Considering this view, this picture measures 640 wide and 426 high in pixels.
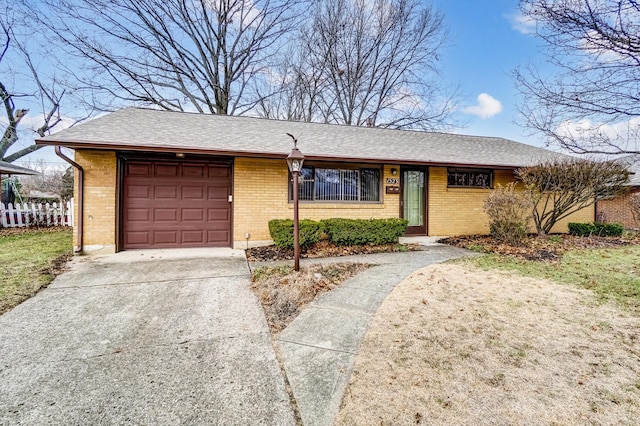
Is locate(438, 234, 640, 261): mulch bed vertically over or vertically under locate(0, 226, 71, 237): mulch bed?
under

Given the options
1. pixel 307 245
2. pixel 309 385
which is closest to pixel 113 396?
pixel 309 385

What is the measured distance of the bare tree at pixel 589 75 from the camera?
11.0 feet

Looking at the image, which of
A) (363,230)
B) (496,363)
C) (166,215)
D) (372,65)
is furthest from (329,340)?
(372,65)

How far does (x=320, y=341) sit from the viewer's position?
2.91 metres

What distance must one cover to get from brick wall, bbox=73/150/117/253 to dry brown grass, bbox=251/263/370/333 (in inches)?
163

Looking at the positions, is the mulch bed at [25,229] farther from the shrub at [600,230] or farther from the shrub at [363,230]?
the shrub at [600,230]

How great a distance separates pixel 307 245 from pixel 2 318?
17.5 feet

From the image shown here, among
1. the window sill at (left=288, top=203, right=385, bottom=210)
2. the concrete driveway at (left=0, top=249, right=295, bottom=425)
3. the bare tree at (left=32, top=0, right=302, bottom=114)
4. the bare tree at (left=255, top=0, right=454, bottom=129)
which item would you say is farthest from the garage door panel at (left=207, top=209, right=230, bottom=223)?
the bare tree at (left=255, top=0, right=454, bottom=129)

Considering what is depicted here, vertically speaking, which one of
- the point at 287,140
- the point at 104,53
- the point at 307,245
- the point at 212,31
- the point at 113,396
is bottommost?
the point at 113,396

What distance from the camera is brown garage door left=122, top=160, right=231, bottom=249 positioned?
285 inches

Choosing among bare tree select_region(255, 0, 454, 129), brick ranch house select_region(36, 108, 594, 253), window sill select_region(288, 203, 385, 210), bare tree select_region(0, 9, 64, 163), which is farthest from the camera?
bare tree select_region(255, 0, 454, 129)

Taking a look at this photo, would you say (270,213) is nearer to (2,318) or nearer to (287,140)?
(287,140)

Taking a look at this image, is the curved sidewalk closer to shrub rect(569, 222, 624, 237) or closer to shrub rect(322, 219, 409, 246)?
shrub rect(322, 219, 409, 246)

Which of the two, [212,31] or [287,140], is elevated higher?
Answer: [212,31]
